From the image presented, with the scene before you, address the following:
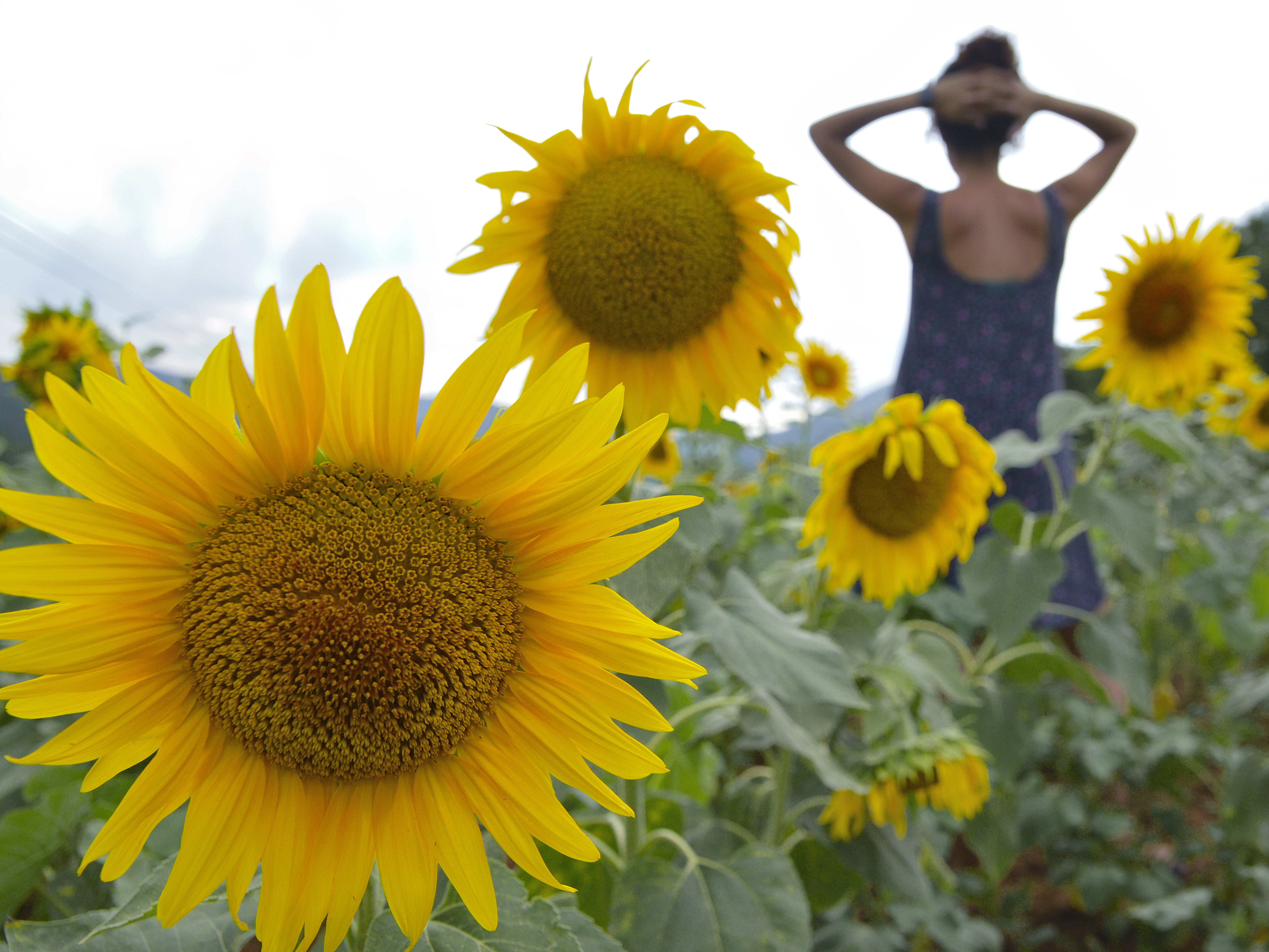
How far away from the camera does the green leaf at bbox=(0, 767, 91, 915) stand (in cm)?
96

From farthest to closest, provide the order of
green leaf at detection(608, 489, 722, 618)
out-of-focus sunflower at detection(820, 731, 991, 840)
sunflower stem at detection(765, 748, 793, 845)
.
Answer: sunflower stem at detection(765, 748, 793, 845) < out-of-focus sunflower at detection(820, 731, 991, 840) < green leaf at detection(608, 489, 722, 618)

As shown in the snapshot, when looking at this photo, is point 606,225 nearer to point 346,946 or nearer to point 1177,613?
point 346,946

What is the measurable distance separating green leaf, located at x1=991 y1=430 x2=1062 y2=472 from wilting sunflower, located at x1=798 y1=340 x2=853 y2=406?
206 cm

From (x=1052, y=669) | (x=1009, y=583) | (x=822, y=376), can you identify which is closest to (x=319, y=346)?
(x=1009, y=583)

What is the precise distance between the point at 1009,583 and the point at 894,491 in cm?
43

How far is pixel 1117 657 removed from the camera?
1.97m

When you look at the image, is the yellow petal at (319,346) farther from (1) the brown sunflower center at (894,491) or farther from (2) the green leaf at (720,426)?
(1) the brown sunflower center at (894,491)

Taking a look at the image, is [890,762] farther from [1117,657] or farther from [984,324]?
[984,324]

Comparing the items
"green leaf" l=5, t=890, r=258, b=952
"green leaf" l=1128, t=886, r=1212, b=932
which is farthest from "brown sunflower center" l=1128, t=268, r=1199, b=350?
"green leaf" l=5, t=890, r=258, b=952

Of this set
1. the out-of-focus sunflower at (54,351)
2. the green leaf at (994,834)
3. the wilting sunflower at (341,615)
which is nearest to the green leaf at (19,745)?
the wilting sunflower at (341,615)

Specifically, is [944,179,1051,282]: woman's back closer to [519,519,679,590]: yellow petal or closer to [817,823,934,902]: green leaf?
[817,823,934,902]: green leaf

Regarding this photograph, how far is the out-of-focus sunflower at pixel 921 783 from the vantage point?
4.53ft

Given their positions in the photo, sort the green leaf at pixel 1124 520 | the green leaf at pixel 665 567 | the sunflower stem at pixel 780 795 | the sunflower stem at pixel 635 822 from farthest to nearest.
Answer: the green leaf at pixel 1124 520
the sunflower stem at pixel 780 795
the sunflower stem at pixel 635 822
the green leaf at pixel 665 567

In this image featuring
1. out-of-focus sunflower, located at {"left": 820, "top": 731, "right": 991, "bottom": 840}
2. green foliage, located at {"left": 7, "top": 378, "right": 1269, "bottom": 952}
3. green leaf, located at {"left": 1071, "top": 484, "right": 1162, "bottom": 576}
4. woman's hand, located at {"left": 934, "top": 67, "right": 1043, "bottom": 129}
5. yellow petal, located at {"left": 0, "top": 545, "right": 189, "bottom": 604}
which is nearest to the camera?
yellow petal, located at {"left": 0, "top": 545, "right": 189, "bottom": 604}
